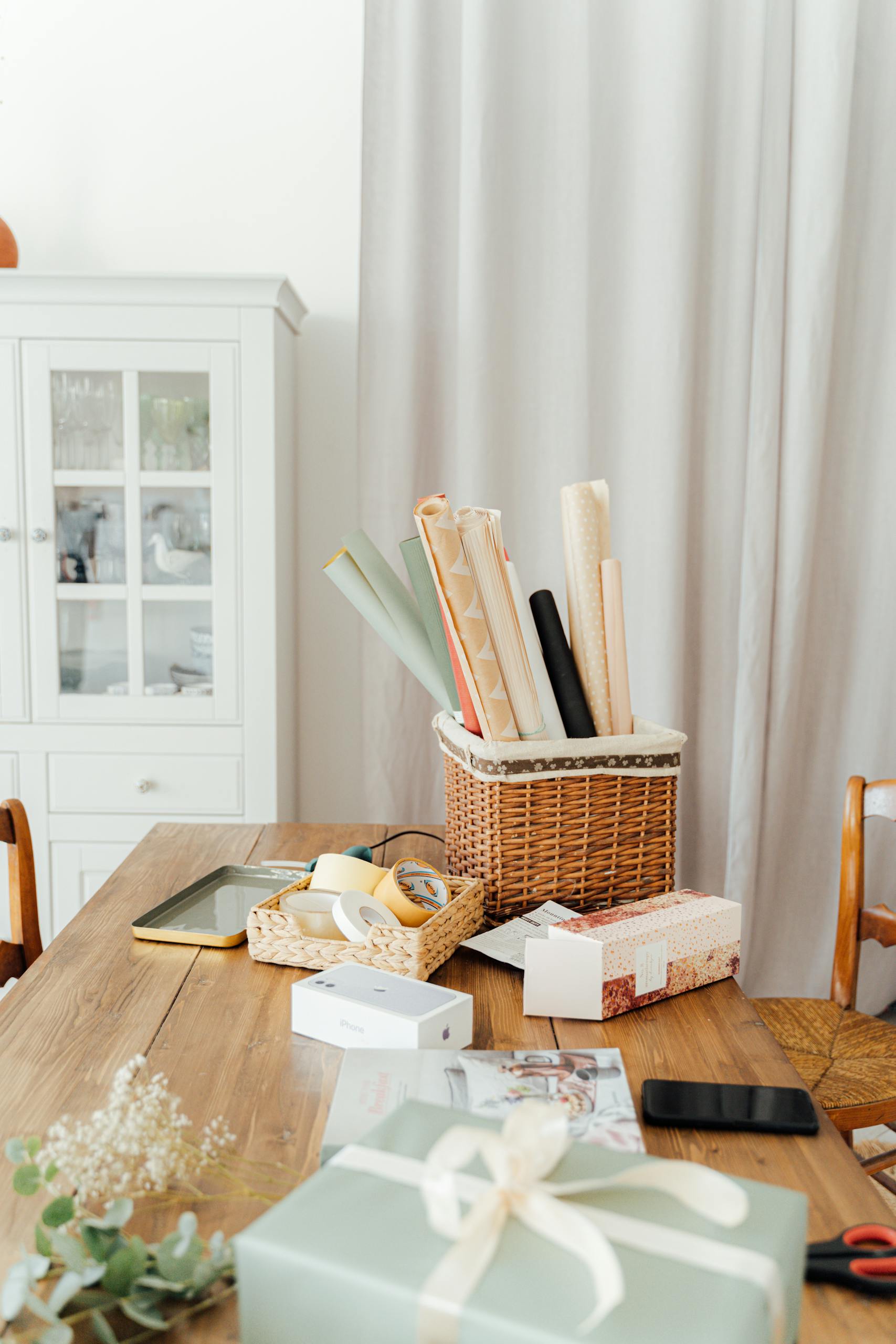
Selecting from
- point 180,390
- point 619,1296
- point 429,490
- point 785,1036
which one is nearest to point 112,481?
point 180,390

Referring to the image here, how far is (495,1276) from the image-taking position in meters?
0.47

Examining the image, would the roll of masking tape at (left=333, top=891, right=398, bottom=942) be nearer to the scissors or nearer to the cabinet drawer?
the scissors

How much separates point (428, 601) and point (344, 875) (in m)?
0.35

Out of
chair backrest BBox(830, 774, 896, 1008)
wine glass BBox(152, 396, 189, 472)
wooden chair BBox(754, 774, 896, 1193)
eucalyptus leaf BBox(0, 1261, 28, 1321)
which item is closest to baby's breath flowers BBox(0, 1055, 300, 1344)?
eucalyptus leaf BBox(0, 1261, 28, 1321)

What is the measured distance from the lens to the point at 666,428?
2.34 metres

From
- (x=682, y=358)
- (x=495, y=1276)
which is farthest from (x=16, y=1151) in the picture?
(x=682, y=358)

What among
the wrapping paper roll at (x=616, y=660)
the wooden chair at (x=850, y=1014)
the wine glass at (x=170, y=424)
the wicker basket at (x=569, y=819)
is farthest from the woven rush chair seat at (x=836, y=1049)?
the wine glass at (x=170, y=424)

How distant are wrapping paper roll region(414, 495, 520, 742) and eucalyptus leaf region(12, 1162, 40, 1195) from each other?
0.67 meters

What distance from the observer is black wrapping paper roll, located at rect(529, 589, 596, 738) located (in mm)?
1242

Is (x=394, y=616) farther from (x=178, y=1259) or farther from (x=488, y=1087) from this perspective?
(x=178, y=1259)

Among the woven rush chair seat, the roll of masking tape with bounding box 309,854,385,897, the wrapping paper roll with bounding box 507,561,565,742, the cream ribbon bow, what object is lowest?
the woven rush chair seat

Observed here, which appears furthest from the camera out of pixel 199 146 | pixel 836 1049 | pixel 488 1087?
pixel 199 146

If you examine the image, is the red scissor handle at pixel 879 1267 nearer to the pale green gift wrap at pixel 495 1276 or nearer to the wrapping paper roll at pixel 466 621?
the pale green gift wrap at pixel 495 1276

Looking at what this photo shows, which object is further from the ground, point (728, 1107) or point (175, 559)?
point (175, 559)
